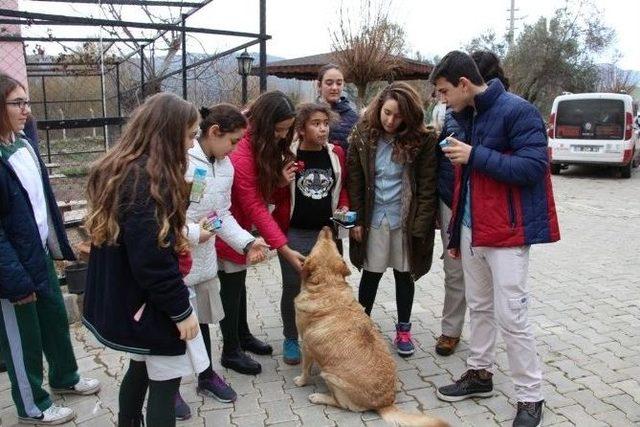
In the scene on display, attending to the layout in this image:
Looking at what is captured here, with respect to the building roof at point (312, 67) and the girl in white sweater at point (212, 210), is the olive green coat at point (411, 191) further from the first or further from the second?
the building roof at point (312, 67)

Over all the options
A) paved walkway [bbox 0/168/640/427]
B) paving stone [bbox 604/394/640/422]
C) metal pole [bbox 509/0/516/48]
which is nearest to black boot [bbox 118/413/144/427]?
paved walkway [bbox 0/168/640/427]

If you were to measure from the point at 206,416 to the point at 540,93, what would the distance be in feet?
99.3

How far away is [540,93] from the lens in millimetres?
29500

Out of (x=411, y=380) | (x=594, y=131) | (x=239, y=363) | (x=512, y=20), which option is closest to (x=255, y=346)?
(x=239, y=363)

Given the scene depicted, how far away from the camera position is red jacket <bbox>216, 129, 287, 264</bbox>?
11.0 ft

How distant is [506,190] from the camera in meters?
2.84

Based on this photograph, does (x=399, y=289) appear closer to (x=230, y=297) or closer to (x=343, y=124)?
(x=230, y=297)

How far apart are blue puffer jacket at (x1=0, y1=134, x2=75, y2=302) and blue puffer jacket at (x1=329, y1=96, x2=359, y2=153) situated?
2097mm

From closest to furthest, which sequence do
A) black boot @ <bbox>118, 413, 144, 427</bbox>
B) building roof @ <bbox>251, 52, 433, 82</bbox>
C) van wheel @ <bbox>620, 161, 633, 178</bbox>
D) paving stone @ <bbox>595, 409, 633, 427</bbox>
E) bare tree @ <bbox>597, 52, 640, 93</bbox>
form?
black boot @ <bbox>118, 413, 144, 427</bbox> → paving stone @ <bbox>595, 409, 633, 427</bbox> → van wheel @ <bbox>620, 161, 633, 178</bbox> → building roof @ <bbox>251, 52, 433, 82</bbox> → bare tree @ <bbox>597, 52, 640, 93</bbox>

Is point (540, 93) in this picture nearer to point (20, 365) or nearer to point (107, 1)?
point (107, 1)

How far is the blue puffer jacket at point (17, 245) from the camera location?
105 inches

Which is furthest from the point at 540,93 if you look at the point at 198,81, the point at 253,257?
the point at 253,257

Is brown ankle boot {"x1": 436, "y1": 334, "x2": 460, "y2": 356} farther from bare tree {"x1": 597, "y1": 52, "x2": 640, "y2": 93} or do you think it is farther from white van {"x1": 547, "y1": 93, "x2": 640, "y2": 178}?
bare tree {"x1": 597, "y1": 52, "x2": 640, "y2": 93}

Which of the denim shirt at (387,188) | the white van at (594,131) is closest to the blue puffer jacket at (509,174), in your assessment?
the denim shirt at (387,188)
